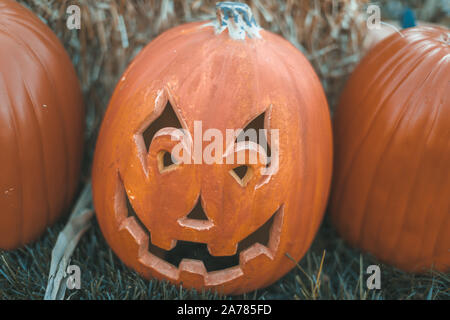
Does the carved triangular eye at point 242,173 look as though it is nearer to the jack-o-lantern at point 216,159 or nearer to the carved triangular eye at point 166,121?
the jack-o-lantern at point 216,159

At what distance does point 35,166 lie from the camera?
4.99 ft

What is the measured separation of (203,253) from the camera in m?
1.52

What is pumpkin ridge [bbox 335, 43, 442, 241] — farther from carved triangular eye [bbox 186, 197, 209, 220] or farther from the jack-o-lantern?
carved triangular eye [bbox 186, 197, 209, 220]

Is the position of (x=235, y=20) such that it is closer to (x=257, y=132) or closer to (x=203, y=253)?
(x=257, y=132)

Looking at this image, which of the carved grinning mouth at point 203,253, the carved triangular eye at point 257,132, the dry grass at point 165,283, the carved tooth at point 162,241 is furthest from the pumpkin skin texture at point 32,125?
the carved triangular eye at point 257,132

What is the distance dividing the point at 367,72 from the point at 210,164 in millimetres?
795

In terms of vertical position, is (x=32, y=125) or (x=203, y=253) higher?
(x=32, y=125)

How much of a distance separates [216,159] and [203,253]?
1.32ft

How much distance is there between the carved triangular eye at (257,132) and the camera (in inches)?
53.0

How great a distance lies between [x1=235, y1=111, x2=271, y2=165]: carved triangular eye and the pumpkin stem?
274 mm

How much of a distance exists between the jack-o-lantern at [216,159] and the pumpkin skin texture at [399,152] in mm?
198

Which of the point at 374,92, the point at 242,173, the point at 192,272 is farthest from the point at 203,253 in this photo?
the point at 374,92

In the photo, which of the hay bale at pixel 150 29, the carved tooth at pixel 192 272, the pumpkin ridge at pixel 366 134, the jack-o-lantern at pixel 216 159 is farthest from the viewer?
the hay bale at pixel 150 29
